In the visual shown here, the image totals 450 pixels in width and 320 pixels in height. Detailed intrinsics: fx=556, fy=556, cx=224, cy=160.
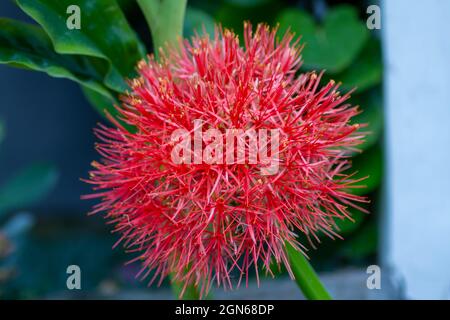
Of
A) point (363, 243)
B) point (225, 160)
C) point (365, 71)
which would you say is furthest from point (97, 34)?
point (363, 243)

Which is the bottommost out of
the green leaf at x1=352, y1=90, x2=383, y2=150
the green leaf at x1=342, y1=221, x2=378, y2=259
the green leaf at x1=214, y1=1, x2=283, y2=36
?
the green leaf at x1=342, y1=221, x2=378, y2=259

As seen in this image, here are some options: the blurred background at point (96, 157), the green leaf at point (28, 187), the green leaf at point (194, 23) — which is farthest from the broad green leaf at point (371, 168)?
the green leaf at point (28, 187)

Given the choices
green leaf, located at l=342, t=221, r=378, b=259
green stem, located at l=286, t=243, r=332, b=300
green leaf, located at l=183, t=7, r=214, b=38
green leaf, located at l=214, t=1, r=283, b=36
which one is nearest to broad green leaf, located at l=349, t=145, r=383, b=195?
green leaf, located at l=342, t=221, r=378, b=259

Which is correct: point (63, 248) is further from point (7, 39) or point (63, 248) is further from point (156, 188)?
point (156, 188)

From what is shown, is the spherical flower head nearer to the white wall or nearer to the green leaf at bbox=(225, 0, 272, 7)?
the white wall

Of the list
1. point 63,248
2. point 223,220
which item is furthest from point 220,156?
point 63,248

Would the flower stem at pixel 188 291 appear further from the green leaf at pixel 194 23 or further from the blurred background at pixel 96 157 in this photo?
the green leaf at pixel 194 23
